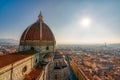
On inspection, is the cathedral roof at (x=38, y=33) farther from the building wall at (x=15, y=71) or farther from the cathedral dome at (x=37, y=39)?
the building wall at (x=15, y=71)

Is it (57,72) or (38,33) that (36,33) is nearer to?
(38,33)

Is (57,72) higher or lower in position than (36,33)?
lower

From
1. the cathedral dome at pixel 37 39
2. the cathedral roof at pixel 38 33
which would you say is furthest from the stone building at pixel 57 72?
the cathedral roof at pixel 38 33

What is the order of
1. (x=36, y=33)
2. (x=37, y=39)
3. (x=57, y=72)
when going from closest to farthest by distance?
(x=57, y=72), (x=37, y=39), (x=36, y=33)

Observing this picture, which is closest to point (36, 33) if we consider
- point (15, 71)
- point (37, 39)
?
point (37, 39)

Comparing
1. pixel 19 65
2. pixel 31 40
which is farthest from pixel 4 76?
pixel 31 40

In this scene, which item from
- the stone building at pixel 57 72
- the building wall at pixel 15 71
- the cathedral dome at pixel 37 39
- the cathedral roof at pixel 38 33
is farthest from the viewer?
the cathedral roof at pixel 38 33

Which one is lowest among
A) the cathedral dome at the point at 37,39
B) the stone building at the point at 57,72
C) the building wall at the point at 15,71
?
the stone building at the point at 57,72

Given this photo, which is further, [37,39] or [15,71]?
[37,39]

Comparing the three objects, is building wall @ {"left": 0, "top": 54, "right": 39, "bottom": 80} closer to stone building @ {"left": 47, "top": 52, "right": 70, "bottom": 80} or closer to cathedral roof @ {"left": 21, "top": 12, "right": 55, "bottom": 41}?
stone building @ {"left": 47, "top": 52, "right": 70, "bottom": 80}

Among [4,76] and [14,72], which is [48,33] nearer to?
[14,72]

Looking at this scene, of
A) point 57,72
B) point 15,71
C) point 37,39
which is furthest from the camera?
point 37,39

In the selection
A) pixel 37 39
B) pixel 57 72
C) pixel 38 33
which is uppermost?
pixel 38 33
